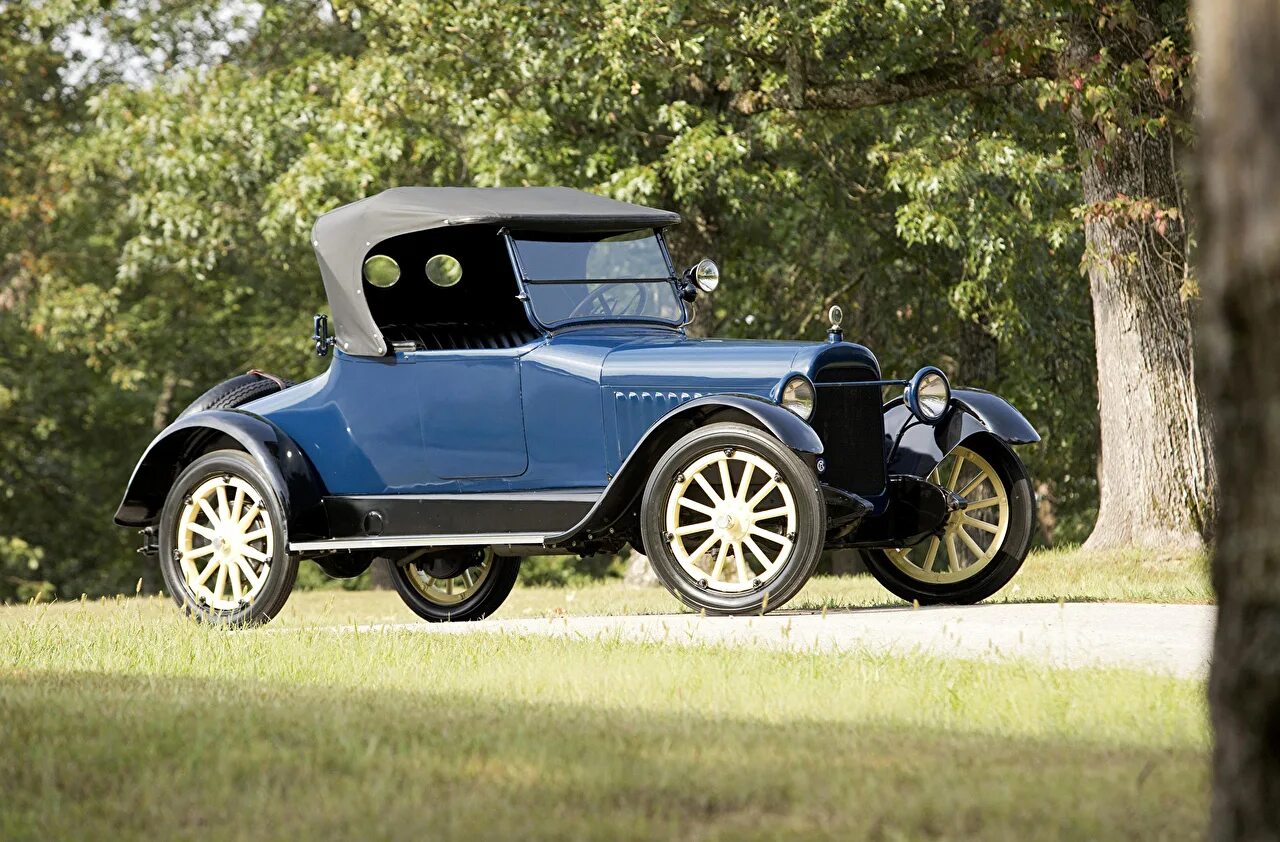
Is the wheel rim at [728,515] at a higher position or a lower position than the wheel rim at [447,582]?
higher

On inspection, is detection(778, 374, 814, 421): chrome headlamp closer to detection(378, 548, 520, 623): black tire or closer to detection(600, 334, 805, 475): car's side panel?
detection(600, 334, 805, 475): car's side panel

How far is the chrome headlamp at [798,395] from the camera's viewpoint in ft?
29.6

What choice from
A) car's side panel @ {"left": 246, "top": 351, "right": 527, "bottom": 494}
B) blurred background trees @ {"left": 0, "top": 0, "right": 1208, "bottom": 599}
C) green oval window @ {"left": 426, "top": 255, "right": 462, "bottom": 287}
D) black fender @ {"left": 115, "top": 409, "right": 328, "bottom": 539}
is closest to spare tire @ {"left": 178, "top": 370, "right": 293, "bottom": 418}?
black fender @ {"left": 115, "top": 409, "right": 328, "bottom": 539}

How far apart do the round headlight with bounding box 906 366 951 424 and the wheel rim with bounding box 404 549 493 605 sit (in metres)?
2.80

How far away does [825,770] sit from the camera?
16.6 feet

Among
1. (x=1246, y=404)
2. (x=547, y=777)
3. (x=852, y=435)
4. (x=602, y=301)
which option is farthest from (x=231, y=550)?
(x=1246, y=404)

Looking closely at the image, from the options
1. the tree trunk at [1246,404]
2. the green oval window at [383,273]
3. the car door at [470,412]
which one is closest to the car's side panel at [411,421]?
the car door at [470,412]

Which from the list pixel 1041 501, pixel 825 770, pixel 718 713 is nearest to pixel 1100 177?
pixel 718 713

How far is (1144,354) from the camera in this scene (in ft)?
46.9

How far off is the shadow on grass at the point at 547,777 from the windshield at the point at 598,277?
163 inches

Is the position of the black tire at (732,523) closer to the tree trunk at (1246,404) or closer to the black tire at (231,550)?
the black tire at (231,550)

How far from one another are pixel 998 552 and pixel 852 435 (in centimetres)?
108

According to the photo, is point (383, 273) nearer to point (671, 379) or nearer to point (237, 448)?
point (237, 448)

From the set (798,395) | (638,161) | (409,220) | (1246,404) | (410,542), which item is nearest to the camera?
(1246,404)
